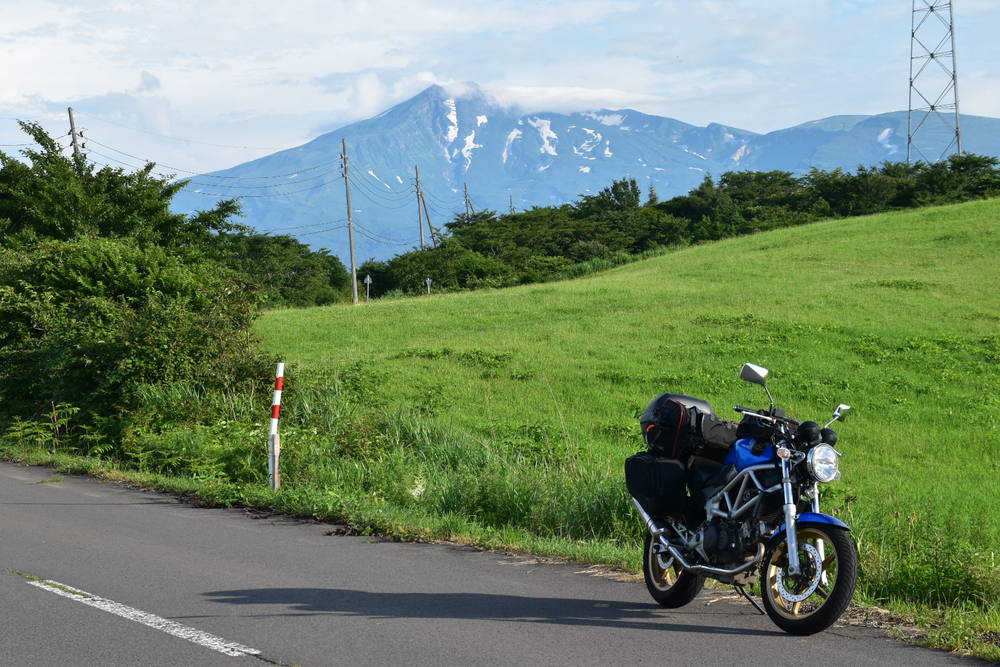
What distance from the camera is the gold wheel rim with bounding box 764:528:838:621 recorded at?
502 centimetres

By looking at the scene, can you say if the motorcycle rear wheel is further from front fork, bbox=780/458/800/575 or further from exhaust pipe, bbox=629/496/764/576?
front fork, bbox=780/458/800/575

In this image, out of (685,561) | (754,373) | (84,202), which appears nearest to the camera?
(754,373)

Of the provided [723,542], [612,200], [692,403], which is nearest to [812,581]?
[723,542]

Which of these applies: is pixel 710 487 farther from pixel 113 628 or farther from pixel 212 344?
pixel 212 344

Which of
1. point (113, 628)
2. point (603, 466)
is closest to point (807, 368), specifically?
point (603, 466)

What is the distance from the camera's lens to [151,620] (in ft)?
18.4

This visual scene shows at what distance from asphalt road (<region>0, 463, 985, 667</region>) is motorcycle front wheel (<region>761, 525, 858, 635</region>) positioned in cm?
14

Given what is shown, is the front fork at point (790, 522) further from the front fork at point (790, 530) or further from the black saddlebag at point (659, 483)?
the black saddlebag at point (659, 483)

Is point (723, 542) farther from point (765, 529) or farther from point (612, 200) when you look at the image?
point (612, 200)

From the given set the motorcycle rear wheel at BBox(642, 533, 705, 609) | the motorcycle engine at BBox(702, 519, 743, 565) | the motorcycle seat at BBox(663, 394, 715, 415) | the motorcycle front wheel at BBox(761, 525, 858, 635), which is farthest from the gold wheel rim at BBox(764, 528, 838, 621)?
the motorcycle seat at BBox(663, 394, 715, 415)

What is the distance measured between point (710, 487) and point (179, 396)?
9.46 meters

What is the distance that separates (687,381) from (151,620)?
1349 cm

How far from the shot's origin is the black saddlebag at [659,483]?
579 cm

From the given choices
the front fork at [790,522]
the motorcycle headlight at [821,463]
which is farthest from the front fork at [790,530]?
the motorcycle headlight at [821,463]
